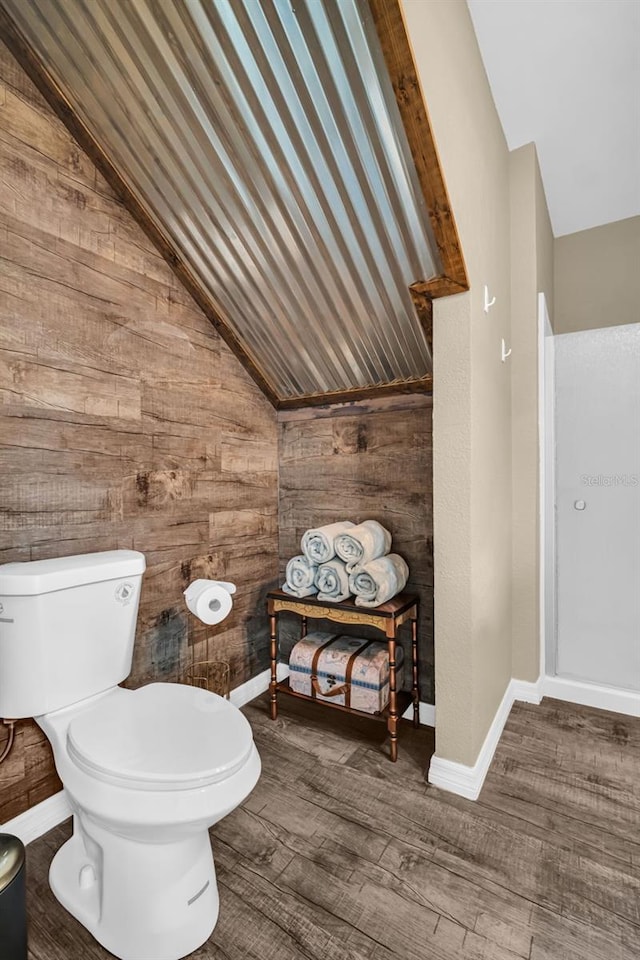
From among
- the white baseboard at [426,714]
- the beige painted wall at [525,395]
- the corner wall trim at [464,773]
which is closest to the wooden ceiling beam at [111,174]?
the beige painted wall at [525,395]

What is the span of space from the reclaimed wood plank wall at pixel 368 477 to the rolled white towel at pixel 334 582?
33 centimetres

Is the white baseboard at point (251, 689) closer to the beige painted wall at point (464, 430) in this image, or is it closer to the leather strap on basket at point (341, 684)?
the leather strap on basket at point (341, 684)

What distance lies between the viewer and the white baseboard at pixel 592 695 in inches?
89.0

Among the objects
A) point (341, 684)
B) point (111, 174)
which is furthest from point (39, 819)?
point (111, 174)

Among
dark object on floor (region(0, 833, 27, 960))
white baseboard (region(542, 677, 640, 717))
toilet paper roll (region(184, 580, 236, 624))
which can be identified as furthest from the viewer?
white baseboard (region(542, 677, 640, 717))

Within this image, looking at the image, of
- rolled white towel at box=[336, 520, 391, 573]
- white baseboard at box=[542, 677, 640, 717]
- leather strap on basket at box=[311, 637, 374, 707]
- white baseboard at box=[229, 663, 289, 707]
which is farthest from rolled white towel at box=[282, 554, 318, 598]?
white baseboard at box=[542, 677, 640, 717]

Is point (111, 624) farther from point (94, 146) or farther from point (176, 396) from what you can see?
point (94, 146)

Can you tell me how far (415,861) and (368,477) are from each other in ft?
4.74

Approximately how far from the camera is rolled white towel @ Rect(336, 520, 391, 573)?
1996mm

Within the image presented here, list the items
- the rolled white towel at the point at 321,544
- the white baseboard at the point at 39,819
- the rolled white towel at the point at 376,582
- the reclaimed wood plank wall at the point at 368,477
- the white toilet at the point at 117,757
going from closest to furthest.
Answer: the white toilet at the point at 117,757 < the white baseboard at the point at 39,819 < the rolled white towel at the point at 376,582 < the rolled white towel at the point at 321,544 < the reclaimed wood plank wall at the point at 368,477

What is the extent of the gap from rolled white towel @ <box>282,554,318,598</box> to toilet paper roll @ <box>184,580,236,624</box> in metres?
0.37

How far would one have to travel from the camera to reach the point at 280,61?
1.32 m

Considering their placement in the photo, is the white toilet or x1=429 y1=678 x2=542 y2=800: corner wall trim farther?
x1=429 y1=678 x2=542 y2=800: corner wall trim

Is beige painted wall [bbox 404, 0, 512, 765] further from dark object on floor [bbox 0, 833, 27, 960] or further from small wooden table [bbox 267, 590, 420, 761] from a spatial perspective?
dark object on floor [bbox 0, 833, 27, 960]
